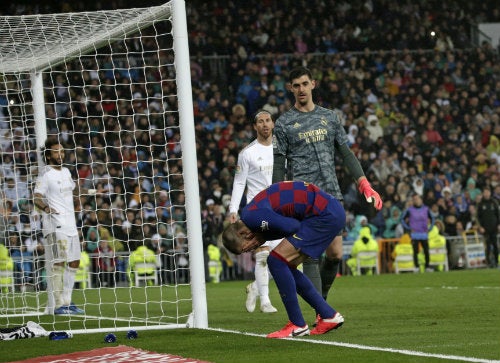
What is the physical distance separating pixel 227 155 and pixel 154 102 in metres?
2.54

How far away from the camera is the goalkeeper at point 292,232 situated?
828 centimetres

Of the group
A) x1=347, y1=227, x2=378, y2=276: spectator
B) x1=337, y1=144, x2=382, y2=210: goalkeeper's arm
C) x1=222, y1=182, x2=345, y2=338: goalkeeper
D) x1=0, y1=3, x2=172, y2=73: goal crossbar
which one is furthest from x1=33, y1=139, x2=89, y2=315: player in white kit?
x1=347, y1=227, x2=378, y2=276: spectator

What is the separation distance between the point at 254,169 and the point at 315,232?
4.06 m

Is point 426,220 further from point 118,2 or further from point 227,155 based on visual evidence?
point 118,2

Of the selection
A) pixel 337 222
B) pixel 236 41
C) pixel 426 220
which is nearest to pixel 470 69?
pixel 236 41

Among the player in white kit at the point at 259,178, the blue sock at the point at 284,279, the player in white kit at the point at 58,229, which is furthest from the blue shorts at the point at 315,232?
the player in white kit at the point at 58,229

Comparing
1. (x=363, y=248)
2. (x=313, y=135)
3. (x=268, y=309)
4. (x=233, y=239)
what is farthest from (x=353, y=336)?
(x=363, y=248)

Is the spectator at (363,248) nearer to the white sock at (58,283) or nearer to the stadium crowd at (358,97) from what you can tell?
the stadium crowd at (358,97)

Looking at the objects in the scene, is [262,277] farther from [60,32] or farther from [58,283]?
[60,32]

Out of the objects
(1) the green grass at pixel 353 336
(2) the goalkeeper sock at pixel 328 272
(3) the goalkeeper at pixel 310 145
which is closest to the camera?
(1) the green grass at pixel 353 336

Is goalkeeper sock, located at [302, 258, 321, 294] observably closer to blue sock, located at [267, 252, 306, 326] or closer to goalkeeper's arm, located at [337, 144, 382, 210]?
goalkeeper's arm, located at [337, 144, 382, 210]

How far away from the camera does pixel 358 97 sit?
104 ft

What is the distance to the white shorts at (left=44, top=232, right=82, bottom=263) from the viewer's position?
13523 mm

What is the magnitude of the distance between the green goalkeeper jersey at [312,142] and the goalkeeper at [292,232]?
1.19 m
